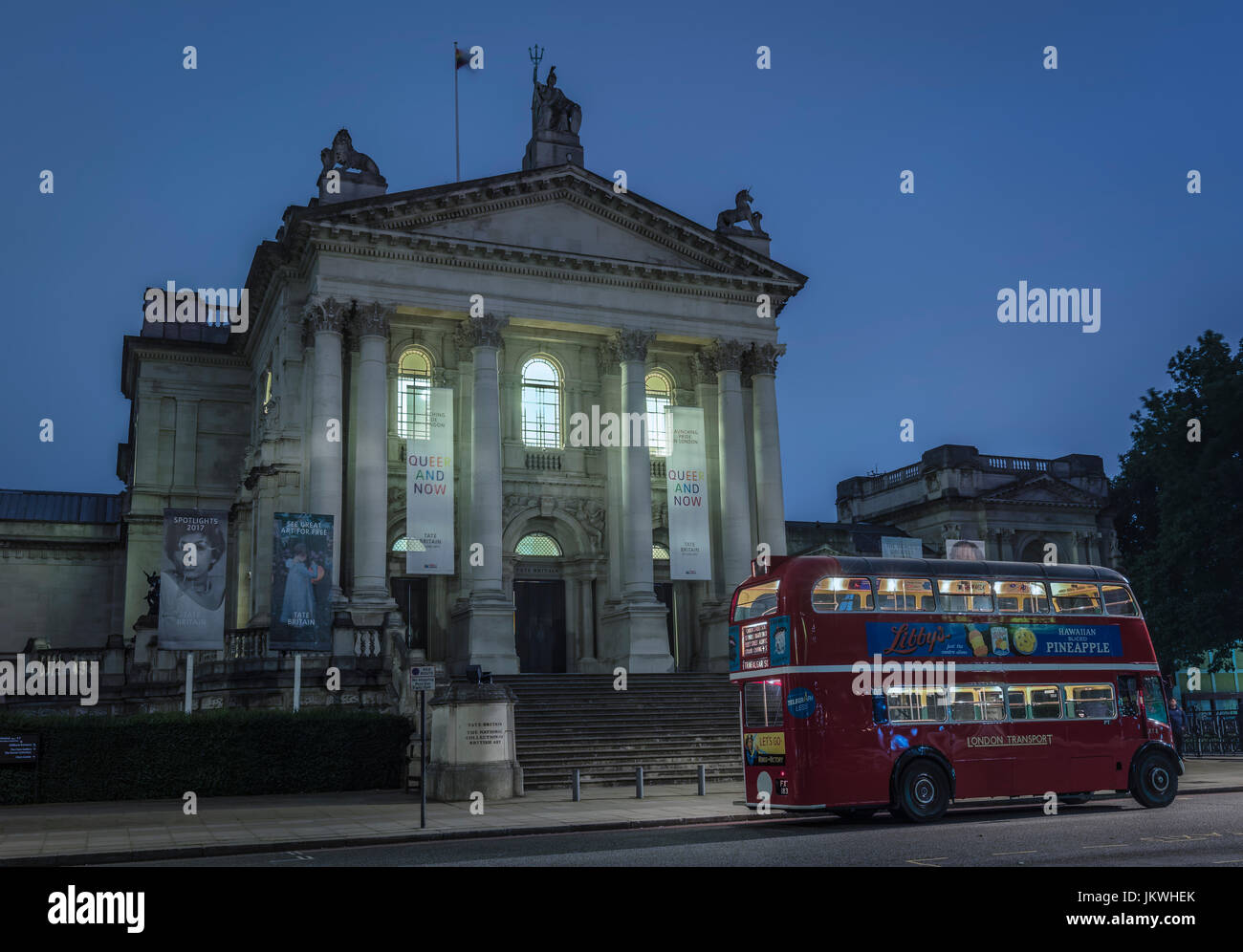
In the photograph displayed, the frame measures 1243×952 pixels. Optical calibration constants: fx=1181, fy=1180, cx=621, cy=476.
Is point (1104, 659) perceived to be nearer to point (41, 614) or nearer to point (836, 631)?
point (836, 631)

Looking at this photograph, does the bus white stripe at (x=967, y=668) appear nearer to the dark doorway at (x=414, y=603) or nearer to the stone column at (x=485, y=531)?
the stone column at (x=485, y=531)

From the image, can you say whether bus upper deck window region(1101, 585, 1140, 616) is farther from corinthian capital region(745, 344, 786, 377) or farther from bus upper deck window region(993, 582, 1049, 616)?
corinthian capital region(745, 344, 786, 377)

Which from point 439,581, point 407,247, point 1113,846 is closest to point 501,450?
point 439,581

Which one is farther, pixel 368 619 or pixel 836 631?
pixel 368 619

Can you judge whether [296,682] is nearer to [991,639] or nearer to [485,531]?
[485,531]

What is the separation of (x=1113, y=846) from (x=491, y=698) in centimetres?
1359

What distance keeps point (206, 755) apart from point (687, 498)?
18184 millimetres

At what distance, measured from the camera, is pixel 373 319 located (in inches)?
1475

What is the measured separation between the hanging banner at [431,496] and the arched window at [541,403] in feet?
17.3

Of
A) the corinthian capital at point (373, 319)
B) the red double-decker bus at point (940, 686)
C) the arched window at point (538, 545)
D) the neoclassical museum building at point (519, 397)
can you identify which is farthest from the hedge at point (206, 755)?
the arched window at point (538, 545)

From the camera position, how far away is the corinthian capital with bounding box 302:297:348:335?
3688cm

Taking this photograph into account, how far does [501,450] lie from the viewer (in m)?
41.1

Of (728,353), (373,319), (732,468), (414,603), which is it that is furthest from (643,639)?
(373,319)

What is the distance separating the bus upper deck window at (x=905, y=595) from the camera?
65.5ft
